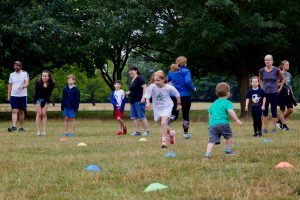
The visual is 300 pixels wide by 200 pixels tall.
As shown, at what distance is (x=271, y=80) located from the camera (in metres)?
12.1

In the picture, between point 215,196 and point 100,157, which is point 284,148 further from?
point 215,196

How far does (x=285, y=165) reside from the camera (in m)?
5.60

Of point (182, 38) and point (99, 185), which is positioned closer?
point (99, 185)

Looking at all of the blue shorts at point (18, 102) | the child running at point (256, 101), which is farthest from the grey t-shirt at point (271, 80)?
the blue shorts at point (18, 102)

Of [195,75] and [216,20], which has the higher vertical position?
[216,20]

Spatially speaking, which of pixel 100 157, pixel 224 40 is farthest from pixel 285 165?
pixel 224 40

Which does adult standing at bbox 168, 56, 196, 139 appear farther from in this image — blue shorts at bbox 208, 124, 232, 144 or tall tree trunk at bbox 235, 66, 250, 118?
tall tree trunk at bbox 235, 66, 250, 118

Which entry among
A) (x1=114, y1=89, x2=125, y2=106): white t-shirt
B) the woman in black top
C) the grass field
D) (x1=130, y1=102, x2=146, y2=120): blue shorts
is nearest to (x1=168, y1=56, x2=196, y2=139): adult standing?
(x1=130, y1=102, x2=146, y2=120): blue shorts

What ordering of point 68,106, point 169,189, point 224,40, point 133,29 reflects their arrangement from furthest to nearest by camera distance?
point 133,29
point 224,40
point 68,106
point 169,189

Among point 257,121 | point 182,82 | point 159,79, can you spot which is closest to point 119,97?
point 182,82

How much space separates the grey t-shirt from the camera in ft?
39.8

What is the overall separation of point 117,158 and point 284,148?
2692 millimetres

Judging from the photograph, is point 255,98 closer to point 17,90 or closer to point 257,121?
point 257,121

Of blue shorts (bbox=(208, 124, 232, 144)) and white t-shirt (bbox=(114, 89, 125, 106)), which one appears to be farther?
white t-shirt (bbox=(114, 89, 125, 106))
